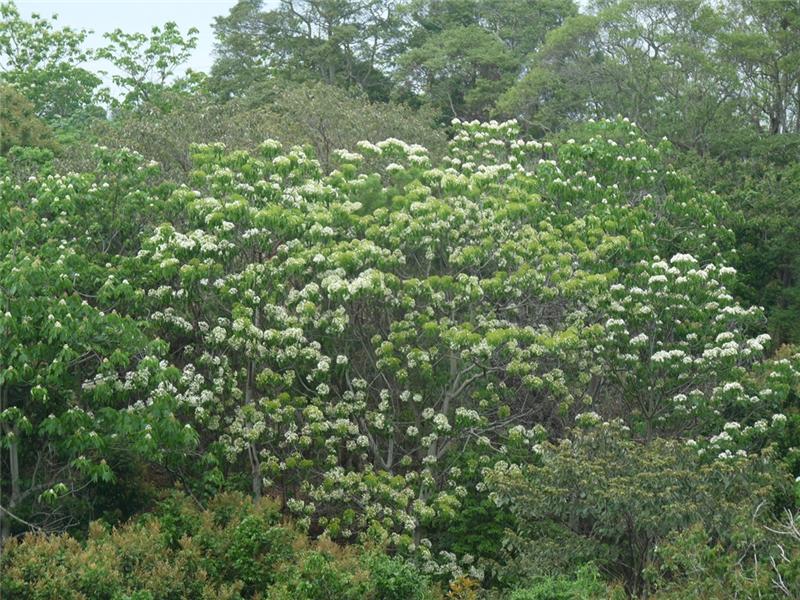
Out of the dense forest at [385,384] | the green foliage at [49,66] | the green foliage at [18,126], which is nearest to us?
the dense forest at [385,384]

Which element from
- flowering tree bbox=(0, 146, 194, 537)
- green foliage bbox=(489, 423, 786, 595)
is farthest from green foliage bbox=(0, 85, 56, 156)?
green foliage bbox=(489, 423, 786, 595)

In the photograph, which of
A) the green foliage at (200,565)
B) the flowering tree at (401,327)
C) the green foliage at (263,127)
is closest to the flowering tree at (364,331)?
the flowering tree at (401,327)

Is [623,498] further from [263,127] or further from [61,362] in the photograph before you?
[263,127]

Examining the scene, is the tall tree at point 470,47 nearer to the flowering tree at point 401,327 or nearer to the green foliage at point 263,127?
the green foliage at point 263,127

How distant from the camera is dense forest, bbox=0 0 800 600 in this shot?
445 inches

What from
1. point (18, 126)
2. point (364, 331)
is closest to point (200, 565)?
point (364, 331)

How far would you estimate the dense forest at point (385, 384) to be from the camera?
11.3m

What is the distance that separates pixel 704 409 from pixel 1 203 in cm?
895

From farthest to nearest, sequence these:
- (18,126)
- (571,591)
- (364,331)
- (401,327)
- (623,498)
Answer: (18,126) < (364,331) < (401,327) < (623,498) < (571,591)

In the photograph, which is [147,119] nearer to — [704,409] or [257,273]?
[257,273]

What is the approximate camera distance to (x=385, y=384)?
48.6ft

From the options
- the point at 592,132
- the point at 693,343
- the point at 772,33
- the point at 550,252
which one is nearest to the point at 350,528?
the point at 550,252

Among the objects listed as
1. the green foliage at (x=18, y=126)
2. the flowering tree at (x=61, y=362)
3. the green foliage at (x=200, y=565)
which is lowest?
the green foliage at (x=200, y=565)

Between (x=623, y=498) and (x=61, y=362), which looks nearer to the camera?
(x=623, y=498)
